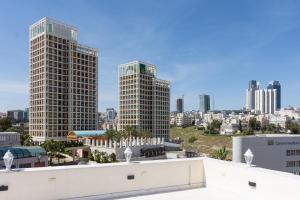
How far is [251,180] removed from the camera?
8125 millimetres

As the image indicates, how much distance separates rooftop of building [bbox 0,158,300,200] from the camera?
285 inches

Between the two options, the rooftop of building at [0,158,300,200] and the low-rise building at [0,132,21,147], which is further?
the low-rise building at [0,132,21,147]

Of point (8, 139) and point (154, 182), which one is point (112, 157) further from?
point (154, 182)

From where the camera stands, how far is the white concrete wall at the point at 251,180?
7.06 metres

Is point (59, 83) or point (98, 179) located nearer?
point (98, 179)

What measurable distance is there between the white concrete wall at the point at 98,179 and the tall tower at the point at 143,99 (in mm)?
88012

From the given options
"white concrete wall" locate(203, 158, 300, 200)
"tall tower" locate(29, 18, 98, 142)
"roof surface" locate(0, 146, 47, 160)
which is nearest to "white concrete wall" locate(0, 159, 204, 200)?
"white concrete wall" locate(203, 158, 300, 200)

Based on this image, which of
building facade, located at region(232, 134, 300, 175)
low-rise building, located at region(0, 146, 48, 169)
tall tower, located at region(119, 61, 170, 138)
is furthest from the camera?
tall tower, located at region(119, 61, 170, 138)

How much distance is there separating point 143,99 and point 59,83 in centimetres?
3094

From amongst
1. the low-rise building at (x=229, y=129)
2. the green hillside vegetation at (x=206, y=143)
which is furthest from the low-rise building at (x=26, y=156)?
the low-rise building at (x=229, y=129)

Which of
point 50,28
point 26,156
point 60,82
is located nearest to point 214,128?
point 60,82

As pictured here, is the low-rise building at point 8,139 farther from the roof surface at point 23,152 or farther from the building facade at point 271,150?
the building facade at point 271,150

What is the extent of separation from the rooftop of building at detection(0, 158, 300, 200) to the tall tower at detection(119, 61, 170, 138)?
88046 millimetres

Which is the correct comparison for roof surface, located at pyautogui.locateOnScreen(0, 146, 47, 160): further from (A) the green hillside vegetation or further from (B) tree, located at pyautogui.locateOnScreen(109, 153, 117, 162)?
(A) the green hillside vegetation
